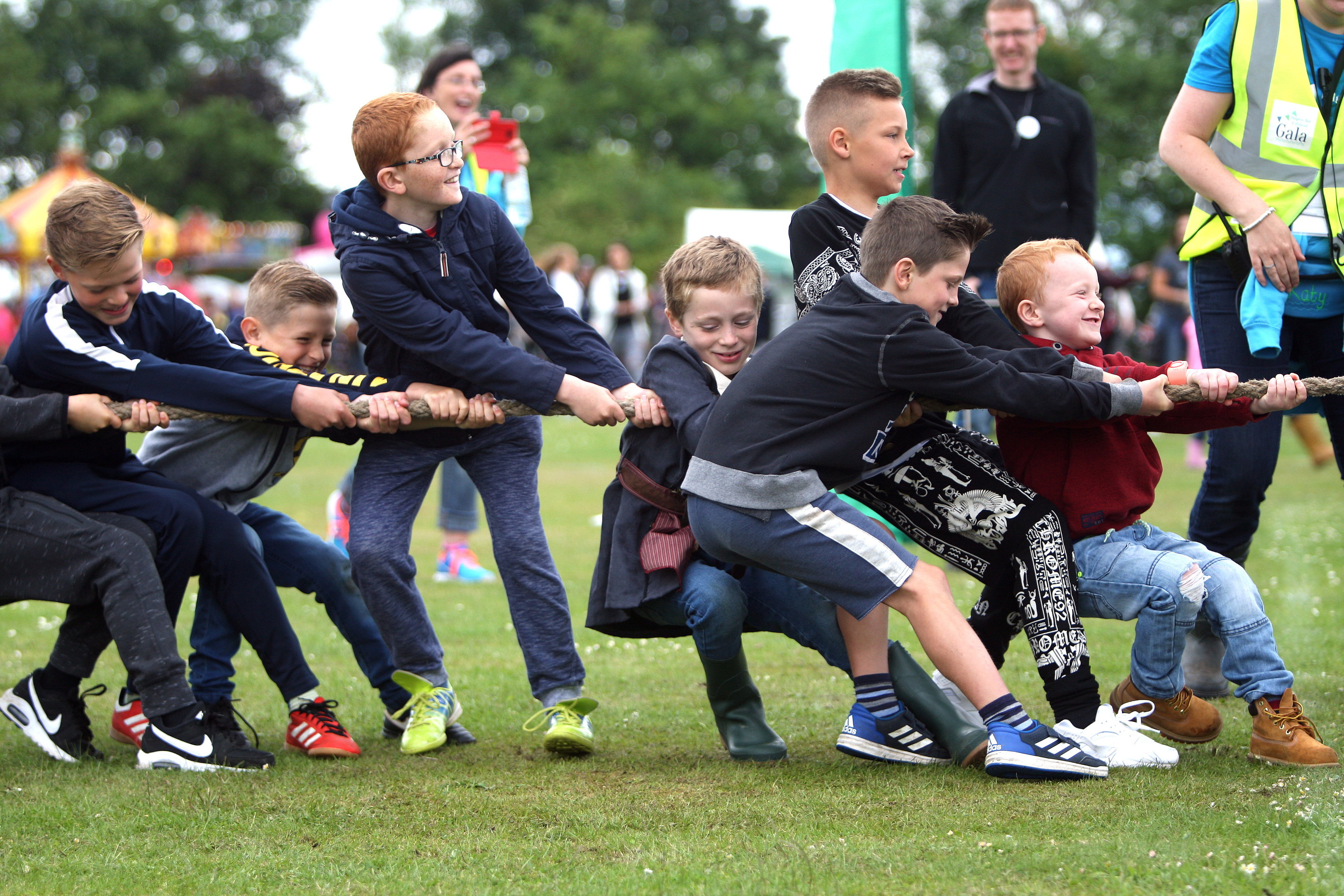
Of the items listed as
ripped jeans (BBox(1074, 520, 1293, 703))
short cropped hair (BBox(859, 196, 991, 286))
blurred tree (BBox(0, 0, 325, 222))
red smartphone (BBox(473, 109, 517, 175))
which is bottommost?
ripped jeans (BBox(1074, 520, 1293, 703))

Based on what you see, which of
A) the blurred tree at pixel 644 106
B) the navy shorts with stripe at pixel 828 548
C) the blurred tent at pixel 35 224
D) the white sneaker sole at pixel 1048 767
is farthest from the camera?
the blurred tree at pixel 644 106

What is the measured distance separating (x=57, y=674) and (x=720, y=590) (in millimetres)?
2123

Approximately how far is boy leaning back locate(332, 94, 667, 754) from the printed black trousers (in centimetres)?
78

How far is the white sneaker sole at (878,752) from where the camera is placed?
12.6 ft

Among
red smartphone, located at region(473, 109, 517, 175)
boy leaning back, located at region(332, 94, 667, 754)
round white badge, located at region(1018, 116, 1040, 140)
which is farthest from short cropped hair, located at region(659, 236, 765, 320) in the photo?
round white badge, located at region(1018, 116, 1040, 140)

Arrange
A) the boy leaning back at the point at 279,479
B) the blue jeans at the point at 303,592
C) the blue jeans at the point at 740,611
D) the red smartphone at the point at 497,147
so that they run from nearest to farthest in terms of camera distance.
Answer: the blue jeans at the point at 740,611 < the boy leaning back at the point at 279,479 < the blue jeans at the point at 303,592 < the red smartphone at the point at 497,147

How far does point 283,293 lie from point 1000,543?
7.94ft

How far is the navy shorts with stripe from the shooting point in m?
3.64

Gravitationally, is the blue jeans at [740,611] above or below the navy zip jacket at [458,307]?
below

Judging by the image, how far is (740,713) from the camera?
4.11m

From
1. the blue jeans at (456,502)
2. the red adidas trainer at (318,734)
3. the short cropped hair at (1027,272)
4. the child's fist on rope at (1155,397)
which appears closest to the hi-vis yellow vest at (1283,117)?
the short cropped hair at (1027,272)

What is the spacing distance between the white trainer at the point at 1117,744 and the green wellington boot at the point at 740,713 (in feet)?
2.73

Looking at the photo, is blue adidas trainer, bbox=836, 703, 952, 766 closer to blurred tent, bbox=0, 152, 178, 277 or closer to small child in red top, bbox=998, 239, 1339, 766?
small child in red top, bbox=998, 239, 1339, 766

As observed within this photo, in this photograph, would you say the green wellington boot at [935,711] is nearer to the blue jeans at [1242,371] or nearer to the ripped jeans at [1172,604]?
the ripped jeans at [1172,604]
